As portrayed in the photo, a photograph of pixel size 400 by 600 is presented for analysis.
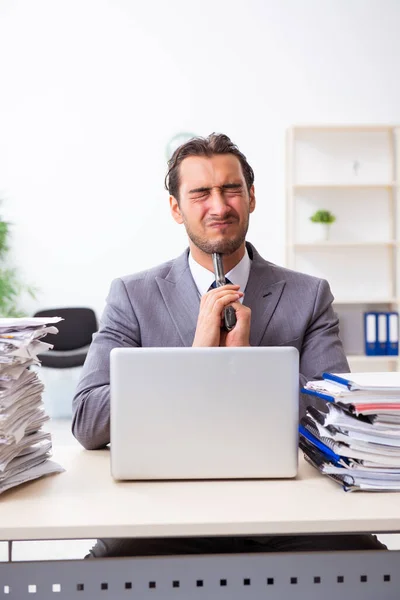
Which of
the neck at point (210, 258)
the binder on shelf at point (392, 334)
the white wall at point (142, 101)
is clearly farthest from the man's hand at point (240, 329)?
the white wall at point (142, 101)

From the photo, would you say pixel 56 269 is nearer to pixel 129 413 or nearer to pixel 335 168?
pixel 335 168

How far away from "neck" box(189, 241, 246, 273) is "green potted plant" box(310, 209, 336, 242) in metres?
3.82

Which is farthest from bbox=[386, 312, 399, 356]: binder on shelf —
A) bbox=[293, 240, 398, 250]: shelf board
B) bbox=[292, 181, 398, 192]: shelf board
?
bbox=[292, 181, 398, 192]: shelf board

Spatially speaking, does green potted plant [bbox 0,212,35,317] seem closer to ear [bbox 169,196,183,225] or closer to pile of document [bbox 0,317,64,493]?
ear [bbox 169,196,183,225]

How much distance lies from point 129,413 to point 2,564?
12.2 inches

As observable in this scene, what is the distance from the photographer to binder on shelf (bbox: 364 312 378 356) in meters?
5.79

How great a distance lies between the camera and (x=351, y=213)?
6.12 meters

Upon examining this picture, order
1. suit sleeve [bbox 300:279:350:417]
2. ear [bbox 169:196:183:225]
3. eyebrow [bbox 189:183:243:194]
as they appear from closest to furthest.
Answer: suit sleeve [bbox 300:279:350:417] < eyebrow [bbox 189:183:243:194] < ear [bbox 169:196:183:225]

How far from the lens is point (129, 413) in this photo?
131 centimetres

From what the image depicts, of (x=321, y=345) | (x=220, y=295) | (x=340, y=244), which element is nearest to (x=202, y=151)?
(x=220, y=295)

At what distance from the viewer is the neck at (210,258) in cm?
216

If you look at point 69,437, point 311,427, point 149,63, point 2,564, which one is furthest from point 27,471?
point 149,63

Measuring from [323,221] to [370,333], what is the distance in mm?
924

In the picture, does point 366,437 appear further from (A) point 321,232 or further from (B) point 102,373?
(A) point 321,232
